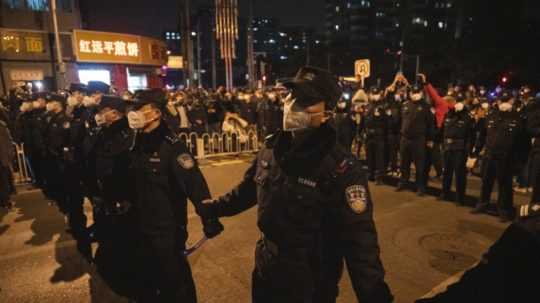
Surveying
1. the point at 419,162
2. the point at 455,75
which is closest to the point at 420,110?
the point at 419,162

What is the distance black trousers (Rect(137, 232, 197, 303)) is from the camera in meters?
3.17

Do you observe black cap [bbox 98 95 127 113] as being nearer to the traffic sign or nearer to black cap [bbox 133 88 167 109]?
black cap [bbox 133 88 167 109]

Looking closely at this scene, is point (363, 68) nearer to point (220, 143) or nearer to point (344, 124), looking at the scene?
point (344, 124)

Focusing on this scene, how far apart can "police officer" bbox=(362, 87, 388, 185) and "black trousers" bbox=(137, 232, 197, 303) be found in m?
7.02

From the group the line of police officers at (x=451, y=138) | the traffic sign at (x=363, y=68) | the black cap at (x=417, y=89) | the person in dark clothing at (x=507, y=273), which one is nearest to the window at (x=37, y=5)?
the traffic sign at (x=363, y=68)

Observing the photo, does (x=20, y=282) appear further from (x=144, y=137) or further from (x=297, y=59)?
(x=297, y=59)

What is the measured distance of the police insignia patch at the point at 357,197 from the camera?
2.15 m

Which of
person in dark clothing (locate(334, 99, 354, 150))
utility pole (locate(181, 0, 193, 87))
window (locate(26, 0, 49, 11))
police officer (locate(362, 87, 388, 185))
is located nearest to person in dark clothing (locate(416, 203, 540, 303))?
police officer (locate(362, 87, 388, 185))

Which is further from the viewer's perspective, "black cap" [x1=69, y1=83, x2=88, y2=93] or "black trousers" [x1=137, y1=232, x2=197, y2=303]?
"black cap" [x1=69, y1=83, x2=88, y2=93]

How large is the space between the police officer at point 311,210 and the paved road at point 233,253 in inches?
86.1

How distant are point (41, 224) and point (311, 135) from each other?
6.54 m

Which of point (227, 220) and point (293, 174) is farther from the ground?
point (293, 174)

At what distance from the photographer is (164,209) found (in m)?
3.22

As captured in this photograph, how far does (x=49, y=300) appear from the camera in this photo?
445cm
